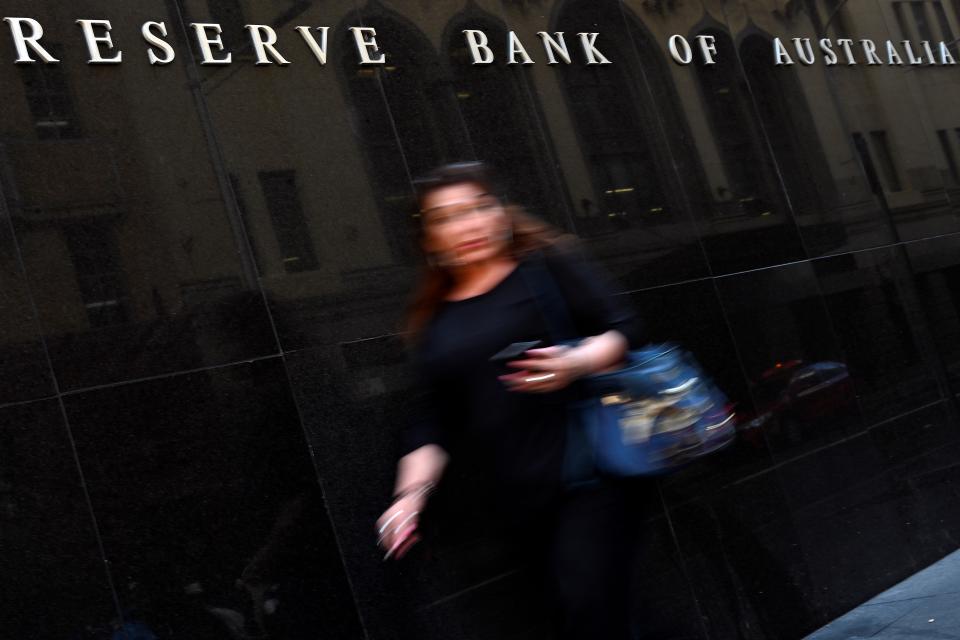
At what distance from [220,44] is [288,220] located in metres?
0.82

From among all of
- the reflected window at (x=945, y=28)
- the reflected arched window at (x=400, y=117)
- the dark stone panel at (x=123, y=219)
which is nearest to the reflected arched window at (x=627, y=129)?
the reflected arched window at (x=400, y=117)

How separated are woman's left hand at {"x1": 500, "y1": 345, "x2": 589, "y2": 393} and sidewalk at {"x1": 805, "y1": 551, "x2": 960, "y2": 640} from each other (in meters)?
3.41

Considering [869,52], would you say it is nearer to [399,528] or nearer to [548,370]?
[548,370]

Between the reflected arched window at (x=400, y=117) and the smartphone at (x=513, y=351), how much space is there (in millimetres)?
2610

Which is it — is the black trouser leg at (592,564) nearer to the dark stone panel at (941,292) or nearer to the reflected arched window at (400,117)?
the reflected arched window at (400,117)

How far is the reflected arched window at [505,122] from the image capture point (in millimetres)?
6297

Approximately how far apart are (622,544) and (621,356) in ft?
1.52

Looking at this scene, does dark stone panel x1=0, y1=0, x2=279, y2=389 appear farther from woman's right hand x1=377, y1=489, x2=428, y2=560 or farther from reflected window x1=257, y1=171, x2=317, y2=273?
woman's right hand x1=377, y1=489, x2=428, y2=560

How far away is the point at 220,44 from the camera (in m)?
5.43

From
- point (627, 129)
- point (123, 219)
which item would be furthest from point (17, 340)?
point (627, 129)

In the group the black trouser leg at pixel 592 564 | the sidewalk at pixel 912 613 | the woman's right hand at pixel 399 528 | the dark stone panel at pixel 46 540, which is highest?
the dark stone panel at pixel 46 540

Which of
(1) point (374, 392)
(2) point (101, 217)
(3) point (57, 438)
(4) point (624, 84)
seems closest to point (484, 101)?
(4) point (624, 84)

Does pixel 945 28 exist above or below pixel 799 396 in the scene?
above

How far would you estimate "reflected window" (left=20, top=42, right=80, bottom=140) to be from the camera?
15.8 ft
